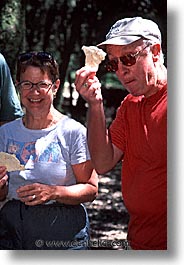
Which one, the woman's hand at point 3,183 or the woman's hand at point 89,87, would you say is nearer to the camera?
the woman's hand at point 89,87

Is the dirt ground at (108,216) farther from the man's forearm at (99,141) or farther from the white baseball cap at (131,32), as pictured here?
the white baseball cap at (131,32)

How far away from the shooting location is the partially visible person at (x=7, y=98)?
7.48ft

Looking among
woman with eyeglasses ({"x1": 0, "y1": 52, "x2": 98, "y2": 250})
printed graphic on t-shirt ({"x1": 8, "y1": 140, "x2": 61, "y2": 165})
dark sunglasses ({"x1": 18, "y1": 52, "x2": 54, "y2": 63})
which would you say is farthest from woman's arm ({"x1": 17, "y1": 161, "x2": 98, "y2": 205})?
dark sunglasses ({"x1": 18, "y1": 52, "x2": 54, "y2": 63})

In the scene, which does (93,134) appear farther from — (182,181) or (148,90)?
(182,181)

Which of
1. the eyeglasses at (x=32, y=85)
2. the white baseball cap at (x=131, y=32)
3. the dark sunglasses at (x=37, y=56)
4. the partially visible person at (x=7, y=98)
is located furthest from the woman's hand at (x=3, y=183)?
the white baseball cap at (x=131, y=32)

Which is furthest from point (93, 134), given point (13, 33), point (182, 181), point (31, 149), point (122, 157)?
point (13, 33)

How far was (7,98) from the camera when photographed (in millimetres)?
2301

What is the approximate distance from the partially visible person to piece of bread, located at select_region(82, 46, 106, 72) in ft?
1.16

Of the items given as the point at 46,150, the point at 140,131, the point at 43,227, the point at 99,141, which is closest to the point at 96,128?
the point at 99,141

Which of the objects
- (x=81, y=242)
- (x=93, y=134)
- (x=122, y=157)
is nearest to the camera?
(x=93, y=134)

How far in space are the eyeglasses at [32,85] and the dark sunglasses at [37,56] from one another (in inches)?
4.1

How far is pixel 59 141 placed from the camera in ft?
7.30

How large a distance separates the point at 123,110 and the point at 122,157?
0.20 meters

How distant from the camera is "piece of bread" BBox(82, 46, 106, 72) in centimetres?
219
